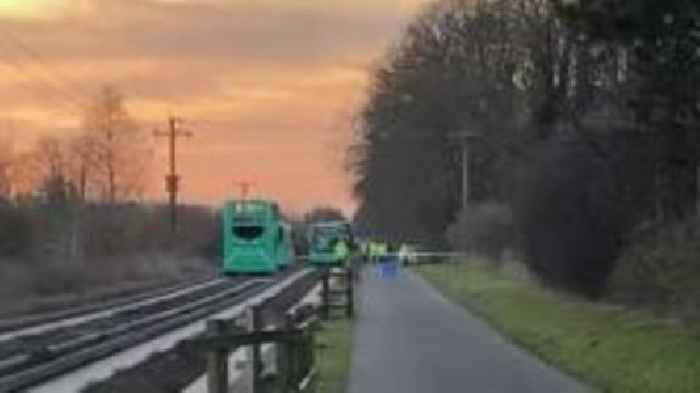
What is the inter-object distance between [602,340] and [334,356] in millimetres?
4704

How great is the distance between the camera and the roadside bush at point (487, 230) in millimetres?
79562

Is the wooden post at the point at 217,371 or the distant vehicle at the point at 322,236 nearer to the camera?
the wooden post at the point at 217,371

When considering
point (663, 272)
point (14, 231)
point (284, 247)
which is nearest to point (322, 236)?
point (284, 247)

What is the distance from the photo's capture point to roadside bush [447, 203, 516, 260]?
7956 cm

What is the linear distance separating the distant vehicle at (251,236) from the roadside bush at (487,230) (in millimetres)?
10133

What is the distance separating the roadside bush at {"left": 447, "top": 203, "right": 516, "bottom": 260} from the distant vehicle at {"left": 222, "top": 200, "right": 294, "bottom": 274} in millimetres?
10133

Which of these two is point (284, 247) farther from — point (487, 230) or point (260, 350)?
point (260, 350)

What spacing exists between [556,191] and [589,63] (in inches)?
404

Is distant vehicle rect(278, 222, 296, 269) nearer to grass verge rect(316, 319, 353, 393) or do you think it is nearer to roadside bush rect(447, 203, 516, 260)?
roadside bush rect(447, 203, 516, 260)

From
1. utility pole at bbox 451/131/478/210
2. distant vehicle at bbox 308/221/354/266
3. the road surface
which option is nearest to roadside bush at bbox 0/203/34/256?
the road surface

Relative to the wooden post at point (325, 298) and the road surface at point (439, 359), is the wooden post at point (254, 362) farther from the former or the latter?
the wooden post at point (325, 298)

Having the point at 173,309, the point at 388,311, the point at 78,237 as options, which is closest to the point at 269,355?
the point at 388,311

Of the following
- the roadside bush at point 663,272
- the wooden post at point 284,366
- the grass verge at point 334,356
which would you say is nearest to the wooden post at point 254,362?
the wooden post at point 284,366

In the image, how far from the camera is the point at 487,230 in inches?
3339
